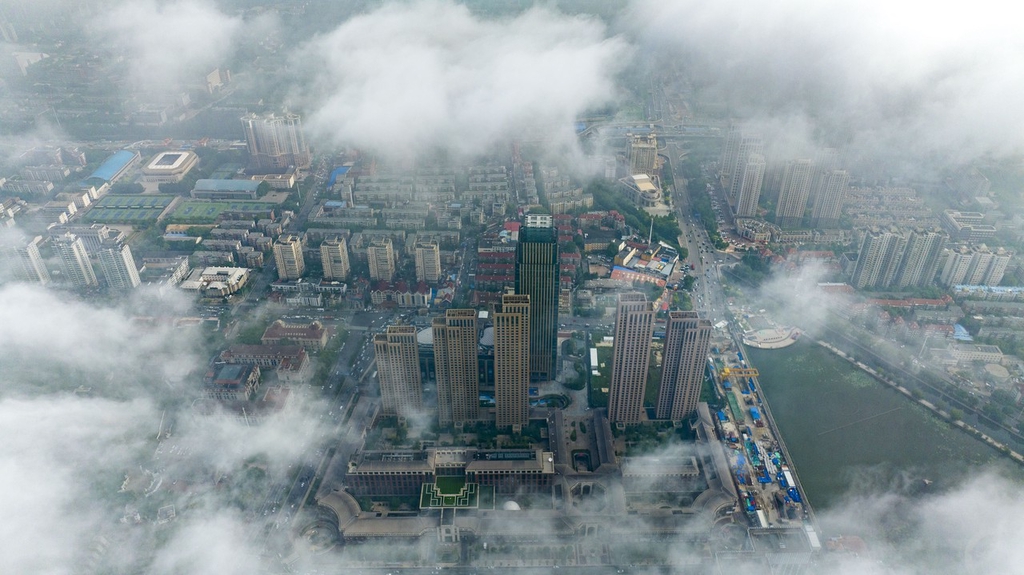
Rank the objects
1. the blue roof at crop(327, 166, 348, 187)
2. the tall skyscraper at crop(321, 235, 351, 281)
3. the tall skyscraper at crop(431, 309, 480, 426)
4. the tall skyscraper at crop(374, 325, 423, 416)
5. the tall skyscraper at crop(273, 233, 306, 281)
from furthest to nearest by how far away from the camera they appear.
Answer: the blue roof at crop(327, 166, 348, 187)
the tall skyscraper at crop(273, 233, 306, 281)
the tall skyscraper at crop(321, 235, 351, 281)
the tall skyscraper at crop(374, 325, 423, 416)
the tall skyscraper at crop(431, 309, 480, 426)

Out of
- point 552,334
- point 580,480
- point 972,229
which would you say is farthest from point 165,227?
point 972,229

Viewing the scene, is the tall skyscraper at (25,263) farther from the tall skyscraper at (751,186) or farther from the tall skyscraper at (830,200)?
the tall skyscraper at (830,200)

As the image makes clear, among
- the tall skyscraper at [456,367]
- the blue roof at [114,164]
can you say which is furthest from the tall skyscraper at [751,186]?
the blue roof at [114,164]

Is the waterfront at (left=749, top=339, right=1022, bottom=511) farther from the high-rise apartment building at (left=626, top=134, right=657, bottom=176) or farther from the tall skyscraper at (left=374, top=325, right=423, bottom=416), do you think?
the high-rise apartment building at (left=626, top=134, right=657, bottom=176)

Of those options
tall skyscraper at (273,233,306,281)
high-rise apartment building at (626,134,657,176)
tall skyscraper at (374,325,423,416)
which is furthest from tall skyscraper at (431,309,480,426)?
high-rise apartment building at (626,134,657,176)

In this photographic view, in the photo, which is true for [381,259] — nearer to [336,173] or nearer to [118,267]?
[336,173]

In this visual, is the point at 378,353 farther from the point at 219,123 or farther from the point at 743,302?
the point at 219,123

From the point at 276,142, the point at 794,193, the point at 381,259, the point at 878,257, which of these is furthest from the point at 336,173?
the point at 878,257
